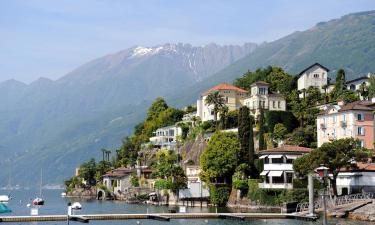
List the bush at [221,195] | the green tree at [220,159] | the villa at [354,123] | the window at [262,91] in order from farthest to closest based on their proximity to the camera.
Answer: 1. the window at [262,91]
2. the green tree at [220,159]
3. the bush at [221,195]
4. the villa at [354,123]

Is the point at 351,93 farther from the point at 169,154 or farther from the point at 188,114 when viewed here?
the point at 188,114

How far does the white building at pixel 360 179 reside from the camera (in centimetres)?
8906

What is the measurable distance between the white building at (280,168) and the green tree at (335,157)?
8478mm

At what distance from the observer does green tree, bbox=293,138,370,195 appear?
8431 centimetres

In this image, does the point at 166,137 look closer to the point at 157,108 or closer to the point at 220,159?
the point at 157,108

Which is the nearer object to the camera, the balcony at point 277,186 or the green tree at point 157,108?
the balcony at point 277,186

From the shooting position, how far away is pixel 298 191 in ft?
299

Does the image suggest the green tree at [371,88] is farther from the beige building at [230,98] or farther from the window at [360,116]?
the beige building at [230,98]

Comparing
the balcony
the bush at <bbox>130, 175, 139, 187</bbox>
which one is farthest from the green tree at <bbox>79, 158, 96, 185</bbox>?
the balcony

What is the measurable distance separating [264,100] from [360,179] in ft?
151

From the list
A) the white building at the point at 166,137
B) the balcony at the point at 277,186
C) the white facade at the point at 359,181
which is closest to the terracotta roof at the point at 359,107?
the white facade at the point at 359,181

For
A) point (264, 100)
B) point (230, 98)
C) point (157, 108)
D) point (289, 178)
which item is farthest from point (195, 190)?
point (157, 108)

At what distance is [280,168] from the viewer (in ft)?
316

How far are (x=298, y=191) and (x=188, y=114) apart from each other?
75.2m
